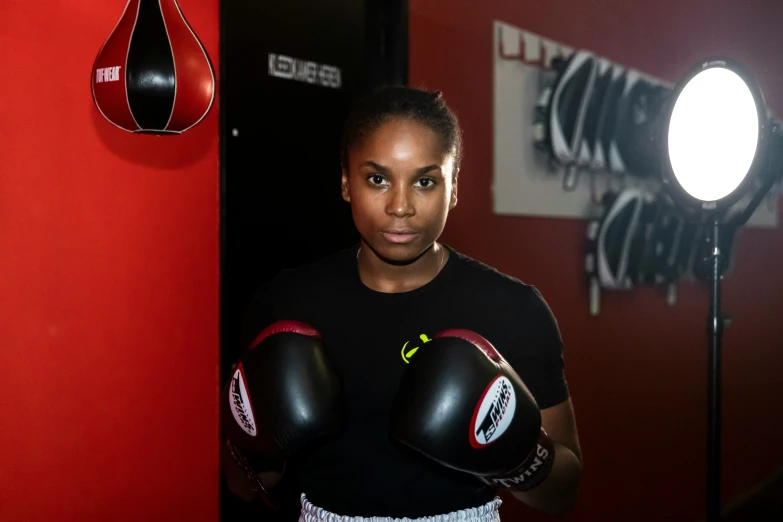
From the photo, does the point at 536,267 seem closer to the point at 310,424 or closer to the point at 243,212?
the point at 243,212

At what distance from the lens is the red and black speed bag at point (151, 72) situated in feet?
4.35

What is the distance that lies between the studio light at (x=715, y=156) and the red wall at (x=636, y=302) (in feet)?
2.41

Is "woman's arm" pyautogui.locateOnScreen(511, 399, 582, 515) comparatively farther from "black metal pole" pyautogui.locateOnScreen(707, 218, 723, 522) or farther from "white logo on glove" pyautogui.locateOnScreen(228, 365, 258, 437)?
"black metal pole" pyautogui.locateOnScreen(707, 218, 723, 522)

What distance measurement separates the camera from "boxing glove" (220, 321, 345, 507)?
1072 millimetres

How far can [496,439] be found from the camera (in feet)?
3.46

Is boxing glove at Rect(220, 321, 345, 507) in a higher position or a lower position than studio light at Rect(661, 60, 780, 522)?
lower

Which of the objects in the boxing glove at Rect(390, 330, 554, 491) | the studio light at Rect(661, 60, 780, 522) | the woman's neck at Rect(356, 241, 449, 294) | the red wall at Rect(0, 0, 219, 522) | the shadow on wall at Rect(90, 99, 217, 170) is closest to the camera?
the boxing glove at Rect(390, 330, 554, 491)

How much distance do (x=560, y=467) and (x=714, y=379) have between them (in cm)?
69

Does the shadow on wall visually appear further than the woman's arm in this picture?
Yes

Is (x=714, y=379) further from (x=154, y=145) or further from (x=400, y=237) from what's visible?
(x=154, y=145)

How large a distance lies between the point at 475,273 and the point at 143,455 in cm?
88

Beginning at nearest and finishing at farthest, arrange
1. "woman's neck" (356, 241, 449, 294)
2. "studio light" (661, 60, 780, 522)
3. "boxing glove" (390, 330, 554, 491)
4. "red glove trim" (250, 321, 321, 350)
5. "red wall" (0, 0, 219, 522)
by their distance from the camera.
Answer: "boxing glove" (390, 330, 554, 491)
"red glove trim" (250, 321, 321, 350)
"woman's neck" (356, 241, 449, 294)
"red wall" (0, 0, 219, 522)
"studio light" (661, 60, 780, 522)

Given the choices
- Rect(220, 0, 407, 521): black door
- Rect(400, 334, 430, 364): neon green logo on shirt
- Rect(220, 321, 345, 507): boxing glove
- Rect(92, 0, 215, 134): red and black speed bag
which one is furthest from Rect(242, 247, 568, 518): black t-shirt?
Rect(220, 0, 407, 521): black door

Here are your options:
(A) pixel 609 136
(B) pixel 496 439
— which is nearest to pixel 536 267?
(A) pixel 609 136
